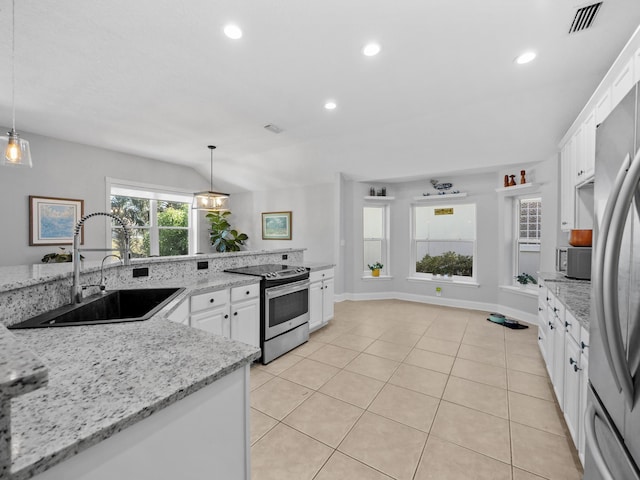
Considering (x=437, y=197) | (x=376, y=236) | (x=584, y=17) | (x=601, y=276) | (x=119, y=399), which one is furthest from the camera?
(x=376, y=236)

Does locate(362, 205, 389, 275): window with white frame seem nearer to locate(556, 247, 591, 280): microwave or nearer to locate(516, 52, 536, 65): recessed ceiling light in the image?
locate(556, 247, 591, 280): microwave

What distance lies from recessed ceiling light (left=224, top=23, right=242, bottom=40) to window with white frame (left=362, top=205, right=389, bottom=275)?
4042 mm

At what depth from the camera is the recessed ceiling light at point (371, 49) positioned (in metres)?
2.22

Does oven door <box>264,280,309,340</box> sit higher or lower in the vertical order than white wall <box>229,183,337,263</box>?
lower

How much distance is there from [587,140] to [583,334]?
2.20 m

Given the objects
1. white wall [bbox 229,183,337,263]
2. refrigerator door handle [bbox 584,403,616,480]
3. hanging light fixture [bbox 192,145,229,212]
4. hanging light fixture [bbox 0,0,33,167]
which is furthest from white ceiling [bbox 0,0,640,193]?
refrigerator door handle [bbox 584,403,616,480]

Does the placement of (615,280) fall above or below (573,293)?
above

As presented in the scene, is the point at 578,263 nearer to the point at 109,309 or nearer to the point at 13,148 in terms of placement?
the point at 109,309

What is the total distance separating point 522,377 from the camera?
8.58 ft

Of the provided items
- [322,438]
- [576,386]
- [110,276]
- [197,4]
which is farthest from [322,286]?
[197,4]

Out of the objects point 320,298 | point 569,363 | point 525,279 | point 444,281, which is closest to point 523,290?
point 525,279

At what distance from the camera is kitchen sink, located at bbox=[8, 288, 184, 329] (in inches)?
51.3

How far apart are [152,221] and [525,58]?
6.34 meters

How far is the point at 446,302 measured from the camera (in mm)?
5180
